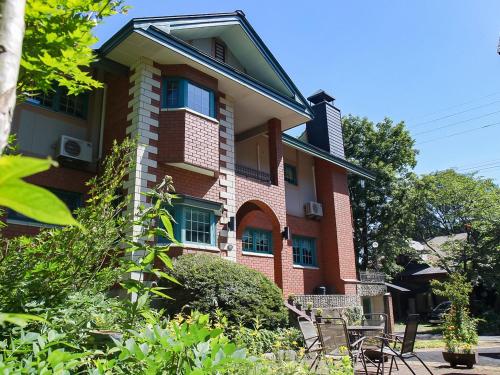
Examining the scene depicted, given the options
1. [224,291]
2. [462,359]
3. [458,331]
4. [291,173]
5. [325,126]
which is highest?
[325,126]

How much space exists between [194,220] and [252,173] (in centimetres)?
440

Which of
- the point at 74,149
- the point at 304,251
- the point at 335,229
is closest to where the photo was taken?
the point at 74,149

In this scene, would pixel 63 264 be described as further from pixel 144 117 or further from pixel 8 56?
pixel 144 117

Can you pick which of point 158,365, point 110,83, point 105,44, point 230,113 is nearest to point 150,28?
point 105,44

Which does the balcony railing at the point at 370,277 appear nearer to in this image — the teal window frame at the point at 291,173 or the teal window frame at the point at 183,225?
the teal window frame at the point at 291,173

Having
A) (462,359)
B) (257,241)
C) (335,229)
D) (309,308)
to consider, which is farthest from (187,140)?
(335,229)

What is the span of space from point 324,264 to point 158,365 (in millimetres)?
16484

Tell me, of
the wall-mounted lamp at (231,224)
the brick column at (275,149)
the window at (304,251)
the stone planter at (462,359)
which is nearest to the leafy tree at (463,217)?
the window at (304,251)

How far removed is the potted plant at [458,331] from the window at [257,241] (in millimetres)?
6586

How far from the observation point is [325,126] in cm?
2000

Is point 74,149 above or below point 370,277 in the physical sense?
above

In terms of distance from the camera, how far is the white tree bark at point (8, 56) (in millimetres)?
979

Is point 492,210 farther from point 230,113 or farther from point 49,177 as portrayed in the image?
point 49,177

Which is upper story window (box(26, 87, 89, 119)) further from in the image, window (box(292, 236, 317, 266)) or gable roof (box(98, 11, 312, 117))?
window (box(292, 236, 317, 266))
